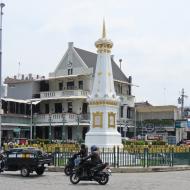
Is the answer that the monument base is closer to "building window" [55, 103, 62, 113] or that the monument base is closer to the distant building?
"building window" [55, 103, 62, 113]

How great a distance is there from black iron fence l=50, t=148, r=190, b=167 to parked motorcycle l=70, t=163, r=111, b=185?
6.57 m

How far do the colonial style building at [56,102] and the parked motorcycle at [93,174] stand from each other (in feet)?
114

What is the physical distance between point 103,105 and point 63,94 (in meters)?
24.0

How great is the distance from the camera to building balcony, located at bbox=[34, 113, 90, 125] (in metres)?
53.4

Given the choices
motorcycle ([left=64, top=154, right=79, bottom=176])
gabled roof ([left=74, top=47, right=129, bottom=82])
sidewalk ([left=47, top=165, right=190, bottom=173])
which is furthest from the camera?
gabled roof ([left=74, top=47, right=129, bottom=82])

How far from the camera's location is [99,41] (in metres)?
33.0

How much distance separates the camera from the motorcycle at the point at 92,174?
1688 centimetres

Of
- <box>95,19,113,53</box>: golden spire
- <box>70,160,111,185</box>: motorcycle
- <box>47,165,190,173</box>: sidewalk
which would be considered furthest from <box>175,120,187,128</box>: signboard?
<box>70,160,111,185</box>: motorcycle

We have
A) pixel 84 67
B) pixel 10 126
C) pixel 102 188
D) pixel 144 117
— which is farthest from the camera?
pixel 144 117

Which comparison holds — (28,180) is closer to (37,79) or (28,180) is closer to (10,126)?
(10,126)

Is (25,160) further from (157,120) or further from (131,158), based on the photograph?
(157,120)

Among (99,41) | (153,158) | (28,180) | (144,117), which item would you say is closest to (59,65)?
(144,117)

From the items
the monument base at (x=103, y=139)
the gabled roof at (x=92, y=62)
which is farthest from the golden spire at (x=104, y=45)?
the gabled roof at (x=92, y=62)

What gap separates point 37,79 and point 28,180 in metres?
42.0
